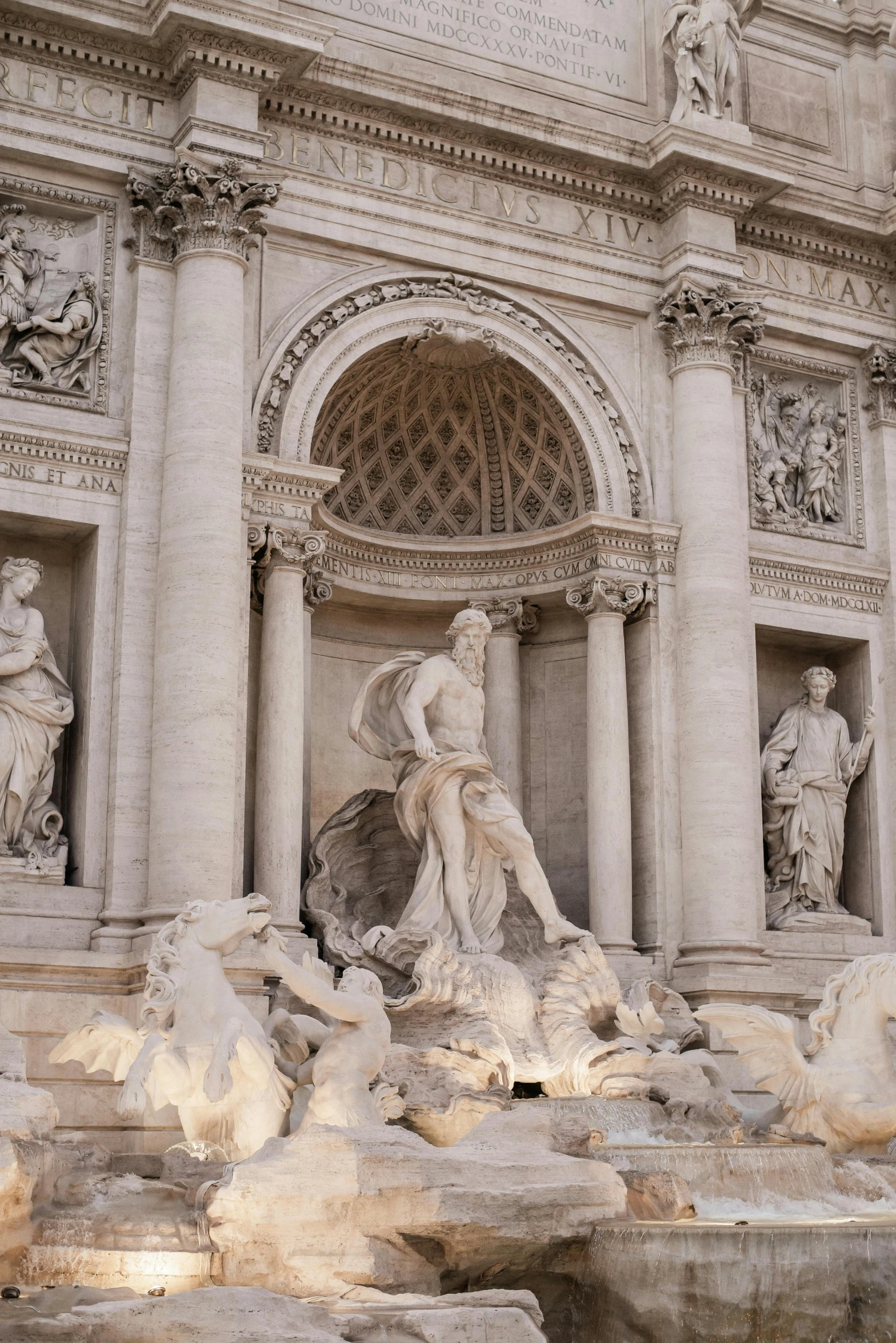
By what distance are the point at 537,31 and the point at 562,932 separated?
9.67 meters

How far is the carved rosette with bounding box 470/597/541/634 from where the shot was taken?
18828 millimetres

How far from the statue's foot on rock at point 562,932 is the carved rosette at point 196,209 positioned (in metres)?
6.72

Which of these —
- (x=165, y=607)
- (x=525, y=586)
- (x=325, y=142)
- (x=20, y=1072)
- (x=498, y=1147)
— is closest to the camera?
(x=498, y=1147)

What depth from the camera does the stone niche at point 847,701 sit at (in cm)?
1922

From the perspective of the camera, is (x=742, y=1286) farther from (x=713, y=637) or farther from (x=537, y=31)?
(x=537, y=31)

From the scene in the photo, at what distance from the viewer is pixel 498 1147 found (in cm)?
1091

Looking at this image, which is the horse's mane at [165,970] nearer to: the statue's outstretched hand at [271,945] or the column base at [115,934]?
the statue's outstretched hand at [271,945]

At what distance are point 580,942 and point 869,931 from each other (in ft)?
14.0

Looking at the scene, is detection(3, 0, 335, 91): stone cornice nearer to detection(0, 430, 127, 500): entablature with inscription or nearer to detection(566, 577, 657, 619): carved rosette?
detection(0, 430, 127, 500): entablature with inscription

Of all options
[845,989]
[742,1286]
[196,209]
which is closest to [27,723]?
[196,209]

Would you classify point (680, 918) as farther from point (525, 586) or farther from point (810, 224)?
point (810, 224)

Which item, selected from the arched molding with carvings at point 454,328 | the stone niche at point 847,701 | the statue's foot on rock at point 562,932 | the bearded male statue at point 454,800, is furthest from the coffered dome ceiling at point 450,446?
the statue's foot on rock at point 562,932

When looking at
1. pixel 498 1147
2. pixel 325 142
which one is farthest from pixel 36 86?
pixel 498 1147

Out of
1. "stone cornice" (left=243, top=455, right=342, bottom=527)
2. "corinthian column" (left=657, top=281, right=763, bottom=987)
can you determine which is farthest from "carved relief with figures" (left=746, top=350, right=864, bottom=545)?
"stone cornice" (left=243, top=455, right=342, bottom=527)
